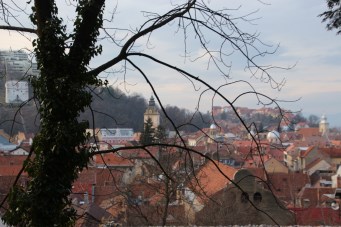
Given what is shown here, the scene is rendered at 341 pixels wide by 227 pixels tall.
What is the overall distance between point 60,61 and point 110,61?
431 mm

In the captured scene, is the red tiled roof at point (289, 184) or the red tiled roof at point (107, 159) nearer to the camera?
the red tiled roof at point (107, 159)

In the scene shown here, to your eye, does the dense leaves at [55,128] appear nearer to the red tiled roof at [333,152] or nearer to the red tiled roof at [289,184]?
the red tiled roof at [289,184]

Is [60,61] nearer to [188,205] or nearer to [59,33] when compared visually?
[59,33]

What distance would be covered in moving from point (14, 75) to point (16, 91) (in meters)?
0.24

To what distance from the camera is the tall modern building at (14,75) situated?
16.0 feet

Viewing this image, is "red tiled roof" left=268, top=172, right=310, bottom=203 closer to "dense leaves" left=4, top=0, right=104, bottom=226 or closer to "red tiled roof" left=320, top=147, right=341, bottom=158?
"red tiled roof" left=320, top=147, right=341, bottom=158

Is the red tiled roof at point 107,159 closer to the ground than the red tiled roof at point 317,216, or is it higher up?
higher up

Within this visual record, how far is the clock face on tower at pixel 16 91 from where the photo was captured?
198 inches

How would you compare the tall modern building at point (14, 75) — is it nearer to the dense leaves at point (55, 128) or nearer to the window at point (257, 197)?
the dense leaves at point (55, 128)

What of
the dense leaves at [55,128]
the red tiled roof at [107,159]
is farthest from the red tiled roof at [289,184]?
the dense leaves at [55,128]

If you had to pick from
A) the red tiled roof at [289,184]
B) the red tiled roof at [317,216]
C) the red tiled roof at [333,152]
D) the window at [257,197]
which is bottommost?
the red tiled roof at [289,184]

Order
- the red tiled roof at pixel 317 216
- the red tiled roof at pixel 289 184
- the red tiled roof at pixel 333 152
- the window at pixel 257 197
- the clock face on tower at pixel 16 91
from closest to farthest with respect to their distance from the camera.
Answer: the clock face on tower at pixel 16 91 → the window at pixel 257 197 → the red tiled roof at pixel 317 216 → the red tiled roof at pixel 289 184 → the red tiled roof at pixel 333 152

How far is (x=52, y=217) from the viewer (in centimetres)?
383

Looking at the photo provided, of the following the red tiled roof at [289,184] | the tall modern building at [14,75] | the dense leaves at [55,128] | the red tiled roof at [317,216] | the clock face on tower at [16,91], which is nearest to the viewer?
the dense leaves at [55,128]
